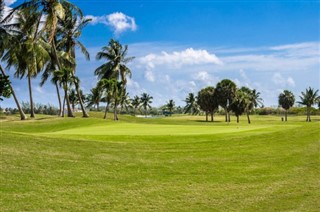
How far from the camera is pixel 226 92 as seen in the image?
95.2 metres

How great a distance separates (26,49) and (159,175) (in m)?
36.2

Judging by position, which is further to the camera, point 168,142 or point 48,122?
point 48,122

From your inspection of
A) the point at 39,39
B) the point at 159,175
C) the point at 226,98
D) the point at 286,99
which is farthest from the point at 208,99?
the point at 159,175

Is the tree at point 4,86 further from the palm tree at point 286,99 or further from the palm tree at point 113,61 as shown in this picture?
the palm tree at point 286,99

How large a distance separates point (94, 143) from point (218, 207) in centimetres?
757

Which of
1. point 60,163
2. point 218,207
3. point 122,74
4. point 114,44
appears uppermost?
point 114,44

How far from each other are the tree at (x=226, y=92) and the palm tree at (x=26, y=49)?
2250 inches

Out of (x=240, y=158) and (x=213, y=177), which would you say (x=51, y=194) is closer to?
(x=213, y=177)

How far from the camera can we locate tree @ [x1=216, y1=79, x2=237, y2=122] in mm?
94956

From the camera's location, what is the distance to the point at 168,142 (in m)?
17.7

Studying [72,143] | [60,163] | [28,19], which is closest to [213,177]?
[60,163]

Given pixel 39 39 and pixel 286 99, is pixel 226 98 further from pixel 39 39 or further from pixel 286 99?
pixel 39 39

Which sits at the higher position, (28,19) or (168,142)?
(28,19)

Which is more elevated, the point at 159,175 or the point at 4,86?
the point at 4,86
